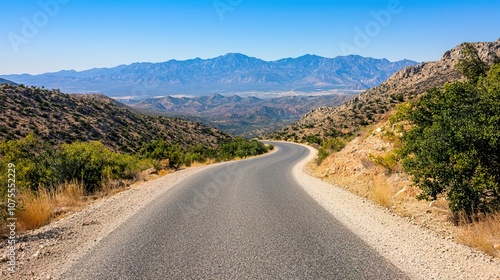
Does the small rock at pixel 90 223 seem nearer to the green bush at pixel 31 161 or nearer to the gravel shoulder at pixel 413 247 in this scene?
the green bush at pixel 31 161

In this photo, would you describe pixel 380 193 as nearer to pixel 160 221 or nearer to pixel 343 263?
pixel 343 263

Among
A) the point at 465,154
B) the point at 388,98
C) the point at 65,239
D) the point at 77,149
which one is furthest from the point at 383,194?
the point at 388,98

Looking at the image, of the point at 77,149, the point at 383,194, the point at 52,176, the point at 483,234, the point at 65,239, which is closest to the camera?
the point at 483,234

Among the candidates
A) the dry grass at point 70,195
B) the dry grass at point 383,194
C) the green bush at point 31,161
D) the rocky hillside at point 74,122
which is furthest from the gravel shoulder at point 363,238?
the rocky hillside at point 74,122

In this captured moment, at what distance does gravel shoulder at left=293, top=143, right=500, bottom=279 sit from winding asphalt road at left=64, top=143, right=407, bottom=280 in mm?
294

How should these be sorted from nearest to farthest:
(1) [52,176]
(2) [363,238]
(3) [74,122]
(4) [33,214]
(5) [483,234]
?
1. (5) [483,234]
2. (2) [363,238]
3. (4) [33,214]
4. (1) [52,176]
5. (3) [74,122]

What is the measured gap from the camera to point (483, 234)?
5.61m

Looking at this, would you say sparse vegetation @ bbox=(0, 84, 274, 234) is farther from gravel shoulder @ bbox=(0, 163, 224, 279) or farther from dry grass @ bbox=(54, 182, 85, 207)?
gravel shoulder @ bbox=(0, 163, 224, 279)

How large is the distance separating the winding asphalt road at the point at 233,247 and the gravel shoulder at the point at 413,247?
11.6 inches

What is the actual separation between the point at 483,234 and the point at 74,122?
58945 mm

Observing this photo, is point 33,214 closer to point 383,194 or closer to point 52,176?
point 52,176

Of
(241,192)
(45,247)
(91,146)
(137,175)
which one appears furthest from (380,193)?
(137,175)

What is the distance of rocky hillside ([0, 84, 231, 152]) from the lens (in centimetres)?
4619

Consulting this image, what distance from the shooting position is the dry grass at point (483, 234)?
5203 millimetres
